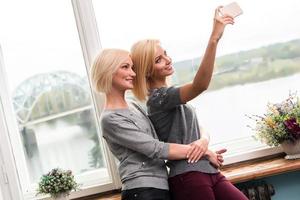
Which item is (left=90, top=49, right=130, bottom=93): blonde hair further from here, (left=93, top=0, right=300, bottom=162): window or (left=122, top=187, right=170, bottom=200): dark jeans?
(left=93, top=0, right=300, bottom=162): window

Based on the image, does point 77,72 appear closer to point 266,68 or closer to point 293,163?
point 266,68

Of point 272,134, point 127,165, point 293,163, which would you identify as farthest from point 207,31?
point 127,165

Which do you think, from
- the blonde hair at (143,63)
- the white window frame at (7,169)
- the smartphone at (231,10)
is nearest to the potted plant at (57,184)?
the white window frame at (7,169)

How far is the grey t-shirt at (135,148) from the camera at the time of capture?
1.76 m

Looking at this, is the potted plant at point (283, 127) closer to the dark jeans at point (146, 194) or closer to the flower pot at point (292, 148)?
the flower pot at point (292, 148)

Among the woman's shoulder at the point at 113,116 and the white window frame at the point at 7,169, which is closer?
Result: the woman's shoulder at the point at 113,116

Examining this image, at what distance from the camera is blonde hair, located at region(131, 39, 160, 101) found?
1.88 meters

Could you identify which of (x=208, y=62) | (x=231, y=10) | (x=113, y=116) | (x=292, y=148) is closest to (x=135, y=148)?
(x=113, y=116)

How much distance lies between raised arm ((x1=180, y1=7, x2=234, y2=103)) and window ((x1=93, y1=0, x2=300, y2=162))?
928mm

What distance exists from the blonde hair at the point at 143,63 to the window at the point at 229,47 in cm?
77

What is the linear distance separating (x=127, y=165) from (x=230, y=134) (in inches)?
41.7

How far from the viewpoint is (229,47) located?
2693mm

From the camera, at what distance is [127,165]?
5.98 feet

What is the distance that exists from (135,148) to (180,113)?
258 mm
